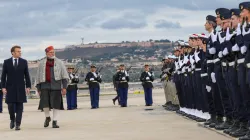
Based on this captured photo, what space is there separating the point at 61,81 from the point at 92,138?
411cm

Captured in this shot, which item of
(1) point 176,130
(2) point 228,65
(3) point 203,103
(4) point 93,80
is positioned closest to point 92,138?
(1) point 176,130

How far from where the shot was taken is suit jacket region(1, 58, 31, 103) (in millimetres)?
16558

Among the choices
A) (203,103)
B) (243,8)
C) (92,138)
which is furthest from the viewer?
(203,103)

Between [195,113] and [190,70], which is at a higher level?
[190,70]

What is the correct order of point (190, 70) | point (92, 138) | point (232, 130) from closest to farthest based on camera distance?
point (232, 130), point (92, 138), point (190, 70)

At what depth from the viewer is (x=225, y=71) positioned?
1255 cm

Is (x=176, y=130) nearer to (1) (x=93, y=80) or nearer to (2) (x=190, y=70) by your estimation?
(2) (x=190, y=70)

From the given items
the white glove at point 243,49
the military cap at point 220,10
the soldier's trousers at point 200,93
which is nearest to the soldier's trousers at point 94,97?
the soldier's trousers at point 200,93

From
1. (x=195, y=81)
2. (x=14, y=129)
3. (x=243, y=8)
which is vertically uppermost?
(x=243, y=8)

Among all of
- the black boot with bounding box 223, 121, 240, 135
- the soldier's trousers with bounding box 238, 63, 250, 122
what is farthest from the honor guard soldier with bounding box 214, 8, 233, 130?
the soldier's trousers with bounding box 238, 63, 250, 122

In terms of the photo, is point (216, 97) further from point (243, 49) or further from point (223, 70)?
point (243, 49)

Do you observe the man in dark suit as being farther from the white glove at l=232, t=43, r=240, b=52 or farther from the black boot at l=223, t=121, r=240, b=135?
the white glove at l=232, t=43, r=240, b=52

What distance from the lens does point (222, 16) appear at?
1319 cm

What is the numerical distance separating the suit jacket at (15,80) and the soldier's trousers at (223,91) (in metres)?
5.36
